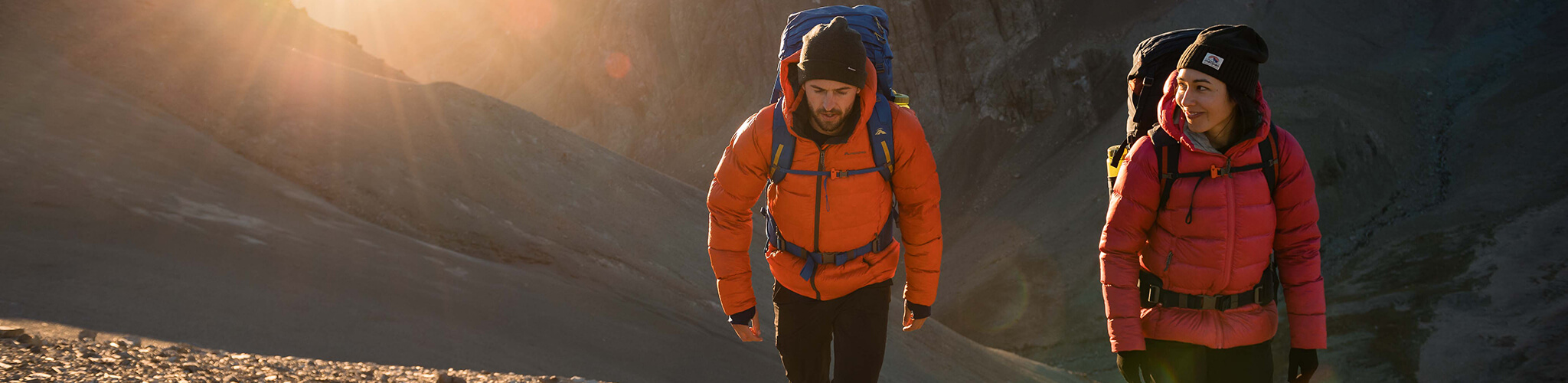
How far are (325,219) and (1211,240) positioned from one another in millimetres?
8657

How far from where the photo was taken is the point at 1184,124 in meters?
3.26

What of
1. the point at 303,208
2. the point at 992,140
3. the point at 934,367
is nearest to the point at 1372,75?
the point at 992,140

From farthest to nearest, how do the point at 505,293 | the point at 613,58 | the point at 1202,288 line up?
the point at 613,58, the point at 505,293, the point at 1202,288

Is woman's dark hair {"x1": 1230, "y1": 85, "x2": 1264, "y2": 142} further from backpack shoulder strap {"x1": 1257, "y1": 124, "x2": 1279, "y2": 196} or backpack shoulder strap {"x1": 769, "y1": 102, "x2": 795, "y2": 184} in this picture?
backpack shoulder strap {"x1": 769, "y1": 102, "x2": 795, "y2": 184}

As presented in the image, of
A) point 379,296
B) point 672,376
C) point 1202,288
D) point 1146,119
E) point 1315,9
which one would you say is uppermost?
point 1315,9

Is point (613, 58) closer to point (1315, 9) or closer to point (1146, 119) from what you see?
point (1315, 9)

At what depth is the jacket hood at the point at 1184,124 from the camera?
319cm

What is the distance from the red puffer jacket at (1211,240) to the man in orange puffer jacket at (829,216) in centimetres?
72

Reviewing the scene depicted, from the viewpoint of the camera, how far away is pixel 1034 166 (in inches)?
1117

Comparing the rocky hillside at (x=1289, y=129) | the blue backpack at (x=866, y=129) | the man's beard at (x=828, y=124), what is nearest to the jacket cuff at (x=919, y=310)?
the blue backpack at (x=866, y=129)

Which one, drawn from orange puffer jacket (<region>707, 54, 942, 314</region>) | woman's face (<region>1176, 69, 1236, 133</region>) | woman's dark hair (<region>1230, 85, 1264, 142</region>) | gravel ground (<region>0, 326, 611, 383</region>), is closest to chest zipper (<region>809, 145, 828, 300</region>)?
orange puffer jacket (<region>707, 54, 942, 314</region>)

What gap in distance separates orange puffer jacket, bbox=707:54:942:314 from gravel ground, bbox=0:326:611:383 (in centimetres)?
226

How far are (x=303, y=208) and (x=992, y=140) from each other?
24779 mm

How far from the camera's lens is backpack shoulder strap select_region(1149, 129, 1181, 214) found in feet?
10.7
